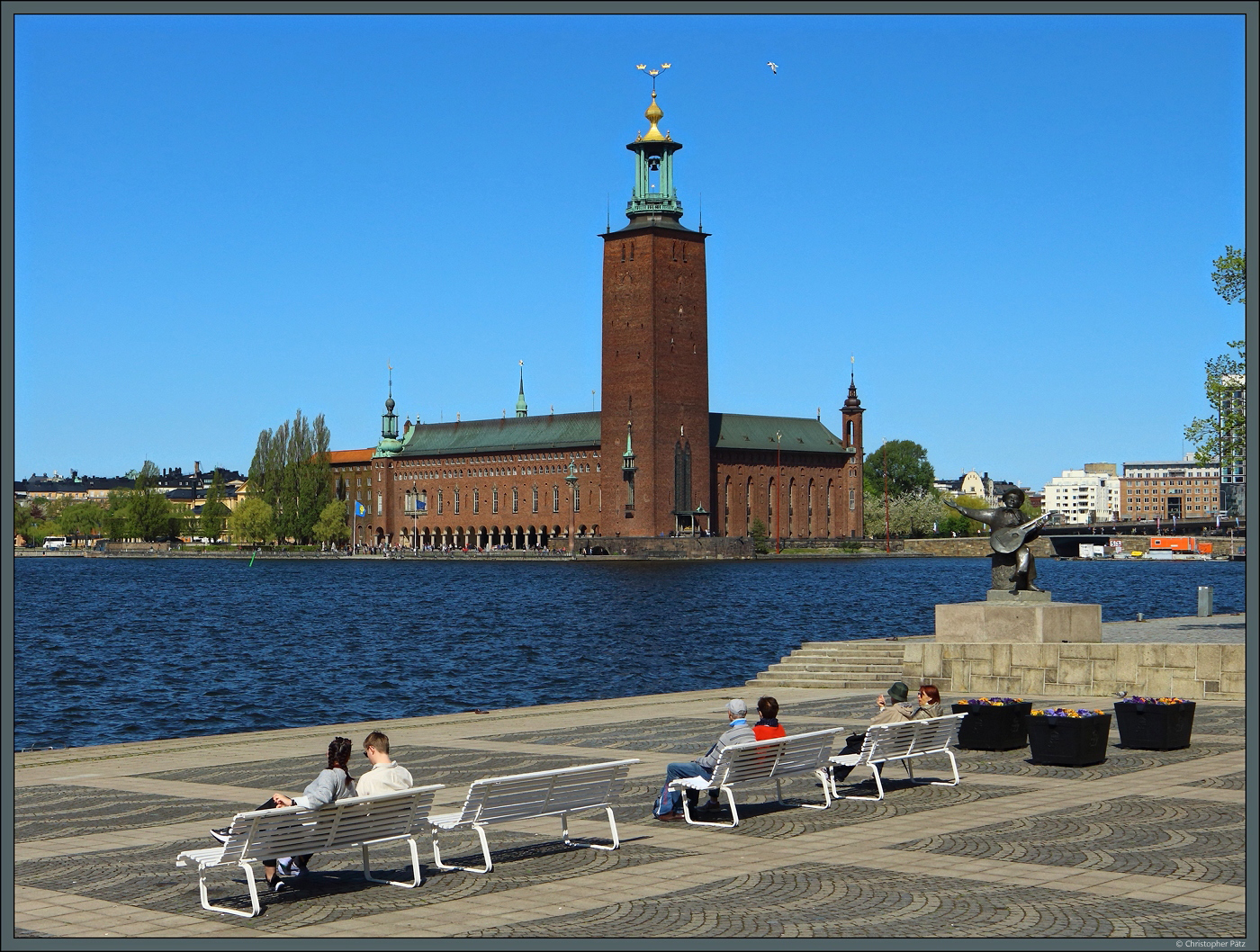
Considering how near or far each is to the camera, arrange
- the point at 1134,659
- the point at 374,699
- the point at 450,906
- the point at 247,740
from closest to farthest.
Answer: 1. the point at 450,906
2. the point at 247,740
3. the point at 1134,659
4. the point at 374,699

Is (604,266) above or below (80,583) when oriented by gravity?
above

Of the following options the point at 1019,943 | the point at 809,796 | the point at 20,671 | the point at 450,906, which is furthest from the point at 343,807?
the point at 20,671

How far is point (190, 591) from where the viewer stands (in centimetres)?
9488

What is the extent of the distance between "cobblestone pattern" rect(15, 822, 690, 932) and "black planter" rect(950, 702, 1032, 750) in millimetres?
6176

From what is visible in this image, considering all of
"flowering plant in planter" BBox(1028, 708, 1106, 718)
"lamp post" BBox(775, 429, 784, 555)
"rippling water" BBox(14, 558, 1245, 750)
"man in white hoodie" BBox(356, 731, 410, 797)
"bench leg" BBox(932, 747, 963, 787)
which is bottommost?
"rippling water" BBox(14, 558, 1245, 750)

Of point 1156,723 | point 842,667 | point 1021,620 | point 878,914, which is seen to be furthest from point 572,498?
point 878,914

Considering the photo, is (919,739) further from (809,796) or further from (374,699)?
(374,699)

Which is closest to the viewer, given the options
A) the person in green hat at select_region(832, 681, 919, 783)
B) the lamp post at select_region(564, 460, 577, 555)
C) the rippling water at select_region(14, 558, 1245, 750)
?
the person in green hat at select_region(832, 681, 919, 783)

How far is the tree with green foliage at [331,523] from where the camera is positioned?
158 m

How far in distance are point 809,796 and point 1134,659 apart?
9454 mm

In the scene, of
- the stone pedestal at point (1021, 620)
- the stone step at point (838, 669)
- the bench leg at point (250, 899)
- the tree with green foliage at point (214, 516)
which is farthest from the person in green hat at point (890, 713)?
the tree with green foliage at point (214, 516)

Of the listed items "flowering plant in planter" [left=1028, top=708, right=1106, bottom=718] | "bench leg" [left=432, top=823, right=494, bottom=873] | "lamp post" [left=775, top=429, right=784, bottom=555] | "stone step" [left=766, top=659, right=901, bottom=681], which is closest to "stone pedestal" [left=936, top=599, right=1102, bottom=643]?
"stone step" [left=766, top=659, right=901, bottom=681]

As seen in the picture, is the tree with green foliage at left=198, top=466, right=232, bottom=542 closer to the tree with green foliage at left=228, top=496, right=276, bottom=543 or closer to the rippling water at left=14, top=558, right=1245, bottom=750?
the tree with green foliage at left=228, top=496, right=276, bottom=543

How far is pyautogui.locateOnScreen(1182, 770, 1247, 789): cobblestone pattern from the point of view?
47.1ft
